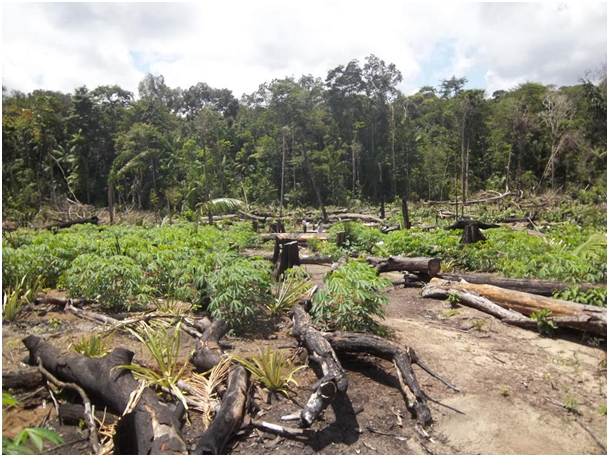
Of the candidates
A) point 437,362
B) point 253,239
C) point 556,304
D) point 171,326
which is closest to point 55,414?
point 171,326

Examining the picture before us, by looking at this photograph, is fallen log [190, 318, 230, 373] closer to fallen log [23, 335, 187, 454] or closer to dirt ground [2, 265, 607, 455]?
dirt ground [2, 265, 607, 455]

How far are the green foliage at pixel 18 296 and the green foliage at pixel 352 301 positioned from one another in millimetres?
4163

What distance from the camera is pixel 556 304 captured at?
5.75m

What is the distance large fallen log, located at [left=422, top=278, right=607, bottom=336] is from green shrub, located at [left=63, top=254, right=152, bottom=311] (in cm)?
462

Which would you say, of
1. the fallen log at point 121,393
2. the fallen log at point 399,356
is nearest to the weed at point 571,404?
the fallen log at point 399,356

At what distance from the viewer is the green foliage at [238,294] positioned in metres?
5.51

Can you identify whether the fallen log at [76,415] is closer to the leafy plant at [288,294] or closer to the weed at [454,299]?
the leafy plant at [288,294]

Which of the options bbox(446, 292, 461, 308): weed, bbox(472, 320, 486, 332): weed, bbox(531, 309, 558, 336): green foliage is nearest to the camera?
bbox(531, 309, 558, 336): green foliage

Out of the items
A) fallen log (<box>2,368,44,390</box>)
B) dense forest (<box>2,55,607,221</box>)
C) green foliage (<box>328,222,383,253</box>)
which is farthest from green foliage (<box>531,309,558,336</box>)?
dense forest (<box>2,55,607,221</box>)

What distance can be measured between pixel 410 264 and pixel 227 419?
19.6ft

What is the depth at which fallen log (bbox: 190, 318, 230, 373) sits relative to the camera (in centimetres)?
463

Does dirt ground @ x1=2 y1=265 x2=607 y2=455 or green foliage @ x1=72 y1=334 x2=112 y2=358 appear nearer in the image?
dirt ground @ x1=2 y1=265 x2=607 y2=455

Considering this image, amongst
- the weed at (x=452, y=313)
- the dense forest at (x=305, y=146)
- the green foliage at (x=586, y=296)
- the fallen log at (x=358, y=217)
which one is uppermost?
the dense forest at (x=305, y=146)

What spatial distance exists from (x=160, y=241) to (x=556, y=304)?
7.55 meters
